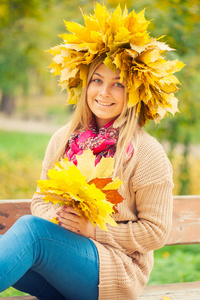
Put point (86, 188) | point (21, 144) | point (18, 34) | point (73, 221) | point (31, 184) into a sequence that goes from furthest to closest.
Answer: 1. point (21, 144)
2. point (31, 184)
3. point (18, 34)
4. point (73, 221)
5. point (86, 188)

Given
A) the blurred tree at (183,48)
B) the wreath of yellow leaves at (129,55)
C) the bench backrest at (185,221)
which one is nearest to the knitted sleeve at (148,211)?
the wreath of yellow leaves at (129,55)

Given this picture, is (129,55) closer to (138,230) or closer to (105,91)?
(105,91)

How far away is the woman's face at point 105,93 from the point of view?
2232 mm

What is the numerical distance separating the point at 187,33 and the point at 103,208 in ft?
8.39

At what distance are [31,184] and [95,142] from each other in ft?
16.1

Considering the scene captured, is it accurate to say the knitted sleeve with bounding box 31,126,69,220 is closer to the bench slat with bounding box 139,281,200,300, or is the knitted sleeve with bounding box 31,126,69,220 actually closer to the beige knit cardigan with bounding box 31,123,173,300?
the beige knit cardigan with bounding box 31,123,173,300

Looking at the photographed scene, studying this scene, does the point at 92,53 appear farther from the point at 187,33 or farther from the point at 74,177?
the point at 187,33

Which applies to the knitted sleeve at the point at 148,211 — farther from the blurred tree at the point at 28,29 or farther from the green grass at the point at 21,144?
the green grass at the point at 21,144

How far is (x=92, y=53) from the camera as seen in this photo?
212 centimetres

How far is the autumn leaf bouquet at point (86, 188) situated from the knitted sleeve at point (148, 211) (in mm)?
274

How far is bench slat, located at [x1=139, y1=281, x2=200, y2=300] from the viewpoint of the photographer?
7.73ft

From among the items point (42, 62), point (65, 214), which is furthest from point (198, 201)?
point (42, 62)

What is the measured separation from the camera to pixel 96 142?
2277mm

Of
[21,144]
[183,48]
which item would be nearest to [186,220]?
[183,48]
